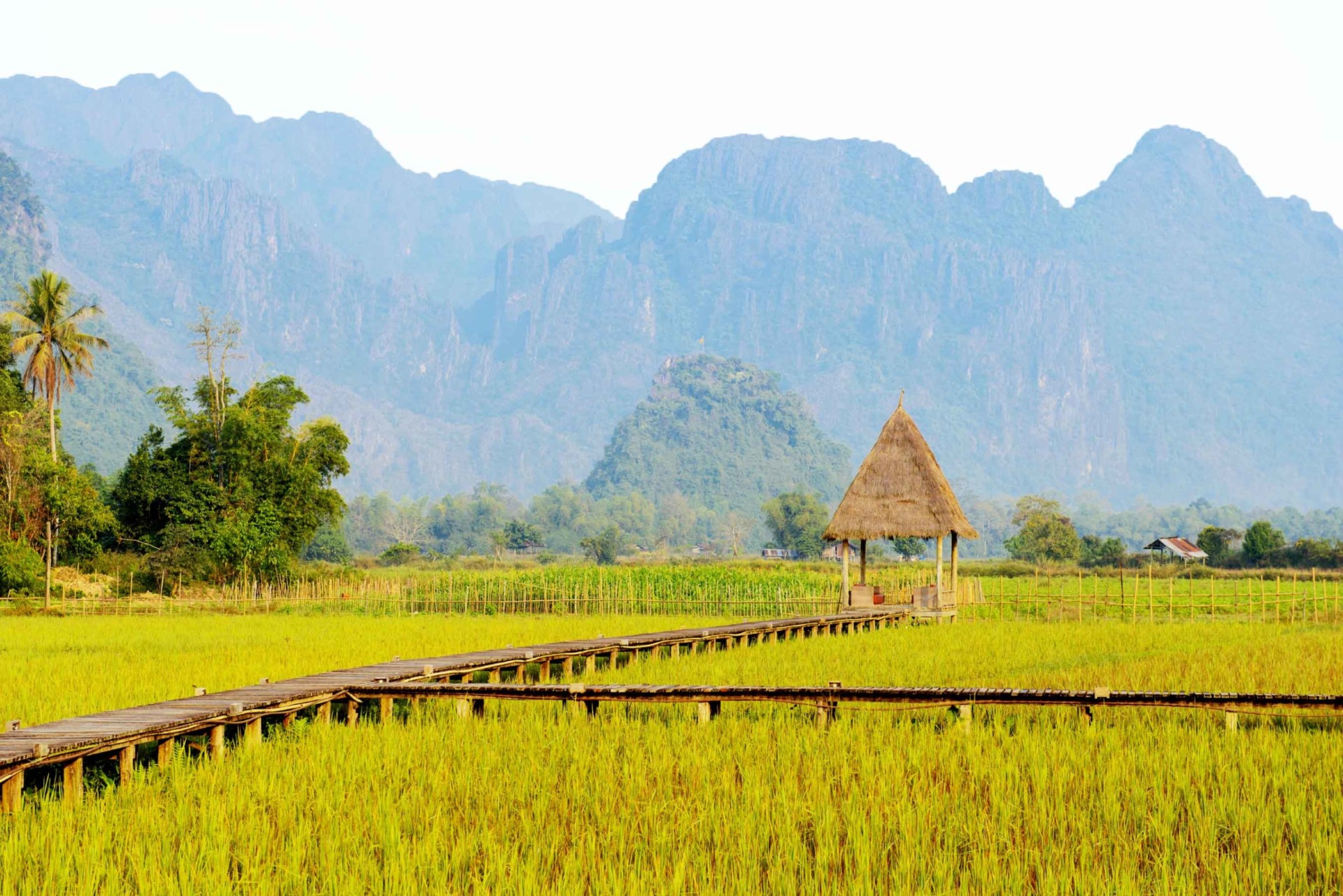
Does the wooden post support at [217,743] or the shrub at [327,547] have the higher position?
the wooden post support at [217,743]

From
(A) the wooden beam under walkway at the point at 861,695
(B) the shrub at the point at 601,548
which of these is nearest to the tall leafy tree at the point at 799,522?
(B) the shrub at the point at 601,548

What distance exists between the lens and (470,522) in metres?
130

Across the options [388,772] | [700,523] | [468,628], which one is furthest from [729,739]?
[700,523]

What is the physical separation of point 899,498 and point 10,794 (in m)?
21.0

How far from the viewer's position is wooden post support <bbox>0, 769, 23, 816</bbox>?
6773mm

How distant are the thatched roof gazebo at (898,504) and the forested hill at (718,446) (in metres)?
139

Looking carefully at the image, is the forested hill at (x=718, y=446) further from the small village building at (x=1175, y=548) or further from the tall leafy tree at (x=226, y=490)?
the tall leafy tree at (x=226, y=490)

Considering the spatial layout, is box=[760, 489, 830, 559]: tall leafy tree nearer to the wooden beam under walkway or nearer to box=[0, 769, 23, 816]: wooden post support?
the wooden beam under walkway

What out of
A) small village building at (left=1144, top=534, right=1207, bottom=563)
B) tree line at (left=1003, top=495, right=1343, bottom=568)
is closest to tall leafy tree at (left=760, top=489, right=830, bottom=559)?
tree line at (left=1003, top=495, right=1343, bottom=568)

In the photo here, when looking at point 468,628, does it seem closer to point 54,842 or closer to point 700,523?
point 54,842

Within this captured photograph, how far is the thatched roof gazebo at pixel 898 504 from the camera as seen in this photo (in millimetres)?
25734

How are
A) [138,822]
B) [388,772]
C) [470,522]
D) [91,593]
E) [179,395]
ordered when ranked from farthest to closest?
1. [470,522]
2. [179,395]
3. [91,593]
4. [388,772]
5. [138,822]

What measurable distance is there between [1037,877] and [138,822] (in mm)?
4143

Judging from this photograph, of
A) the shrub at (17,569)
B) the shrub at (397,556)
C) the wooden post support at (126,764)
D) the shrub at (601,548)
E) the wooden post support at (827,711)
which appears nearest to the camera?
the wooden post support at (126,764)
